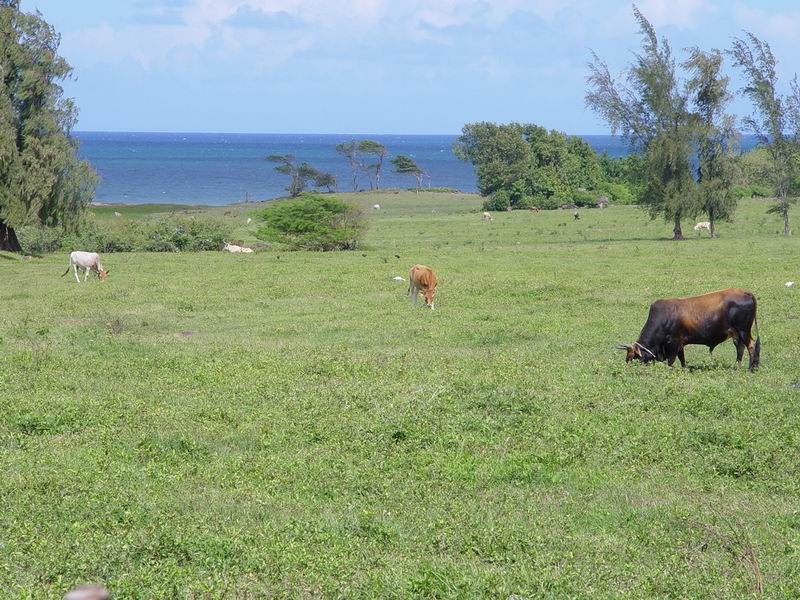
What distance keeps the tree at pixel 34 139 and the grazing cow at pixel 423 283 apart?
17.3 meters

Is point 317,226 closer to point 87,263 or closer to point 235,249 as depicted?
point 235,249

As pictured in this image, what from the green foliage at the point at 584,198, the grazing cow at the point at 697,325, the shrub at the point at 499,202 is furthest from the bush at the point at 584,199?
the grazing cow at the point at 697,325

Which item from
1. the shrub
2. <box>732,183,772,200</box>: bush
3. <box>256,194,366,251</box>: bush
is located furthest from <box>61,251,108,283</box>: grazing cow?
<box>732,183,772,200</box>: bush

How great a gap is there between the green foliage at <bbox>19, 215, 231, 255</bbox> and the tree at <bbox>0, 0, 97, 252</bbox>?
0.94 metres

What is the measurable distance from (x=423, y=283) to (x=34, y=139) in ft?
60.8

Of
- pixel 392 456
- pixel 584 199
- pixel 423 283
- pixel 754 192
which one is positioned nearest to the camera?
pixel 392 456

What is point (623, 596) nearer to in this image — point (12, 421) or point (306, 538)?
point (306, 538)

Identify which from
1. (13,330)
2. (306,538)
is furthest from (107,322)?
(306,538)

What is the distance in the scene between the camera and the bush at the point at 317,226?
3834 cm

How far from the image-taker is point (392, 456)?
1003 cm

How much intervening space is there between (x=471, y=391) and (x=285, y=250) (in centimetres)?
2694

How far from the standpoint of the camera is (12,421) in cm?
1117

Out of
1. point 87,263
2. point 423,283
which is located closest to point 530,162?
point 87,263

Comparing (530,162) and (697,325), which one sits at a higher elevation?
(530,162)
